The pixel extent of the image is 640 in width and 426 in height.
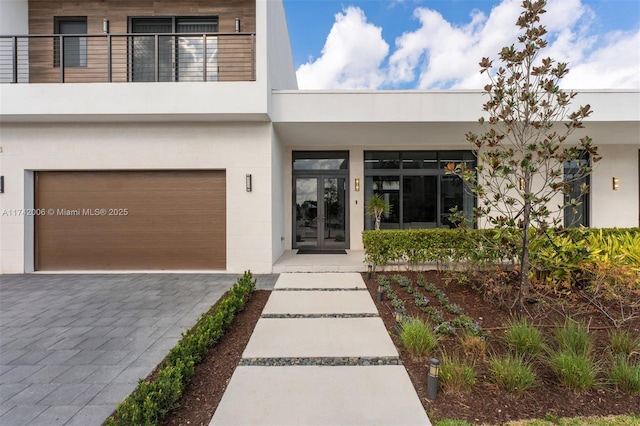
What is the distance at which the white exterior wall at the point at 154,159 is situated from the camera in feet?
20.2

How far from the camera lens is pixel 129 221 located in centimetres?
640

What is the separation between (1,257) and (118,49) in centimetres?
565

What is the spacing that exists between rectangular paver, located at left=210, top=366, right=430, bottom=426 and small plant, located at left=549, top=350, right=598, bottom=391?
1290 millimetres

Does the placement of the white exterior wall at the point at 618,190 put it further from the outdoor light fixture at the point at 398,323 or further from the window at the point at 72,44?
the window at the point at 72,44

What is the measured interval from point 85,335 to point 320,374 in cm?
308

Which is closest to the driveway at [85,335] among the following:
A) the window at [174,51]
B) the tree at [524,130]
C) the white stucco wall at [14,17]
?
the tree at [524,130]

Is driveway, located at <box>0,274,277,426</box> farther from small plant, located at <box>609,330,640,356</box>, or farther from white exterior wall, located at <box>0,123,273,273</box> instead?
small plant, located at <box>609,330,640,356</box>

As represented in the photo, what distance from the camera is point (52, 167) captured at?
6.23 meters

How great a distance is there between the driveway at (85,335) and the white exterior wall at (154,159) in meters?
0.79

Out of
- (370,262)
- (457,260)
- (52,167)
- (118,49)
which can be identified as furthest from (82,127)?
(457,260)

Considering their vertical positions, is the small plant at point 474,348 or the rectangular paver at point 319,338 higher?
the small plant at point 474,348

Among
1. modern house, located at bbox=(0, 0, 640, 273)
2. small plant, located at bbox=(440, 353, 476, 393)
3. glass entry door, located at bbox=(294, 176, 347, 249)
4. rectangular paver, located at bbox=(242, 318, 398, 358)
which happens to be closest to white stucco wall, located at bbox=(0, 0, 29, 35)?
modern house, located at bbox=(0, 0, 640, 273)

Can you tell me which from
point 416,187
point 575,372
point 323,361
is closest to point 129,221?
point 323,361

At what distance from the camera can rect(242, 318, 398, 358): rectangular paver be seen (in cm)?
290
